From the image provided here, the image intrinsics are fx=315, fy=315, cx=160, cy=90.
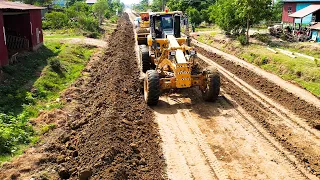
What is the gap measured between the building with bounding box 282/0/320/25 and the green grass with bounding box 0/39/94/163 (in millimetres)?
22484

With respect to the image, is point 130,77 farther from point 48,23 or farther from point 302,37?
point 48,23

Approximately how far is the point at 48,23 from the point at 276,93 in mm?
30556

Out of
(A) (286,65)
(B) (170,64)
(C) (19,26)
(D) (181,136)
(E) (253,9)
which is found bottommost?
(D) (181,136)

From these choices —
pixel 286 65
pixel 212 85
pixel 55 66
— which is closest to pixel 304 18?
pixel 286 65

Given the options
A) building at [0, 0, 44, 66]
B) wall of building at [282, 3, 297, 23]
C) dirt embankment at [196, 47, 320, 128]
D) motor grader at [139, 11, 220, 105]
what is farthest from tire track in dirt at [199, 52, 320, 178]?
wall of building at [282, 3, 297, 23]

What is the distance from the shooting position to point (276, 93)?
14.3 m

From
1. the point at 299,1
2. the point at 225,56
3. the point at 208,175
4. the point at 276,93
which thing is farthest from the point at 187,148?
the point at 299,1

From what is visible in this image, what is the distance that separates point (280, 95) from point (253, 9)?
14.1 metres

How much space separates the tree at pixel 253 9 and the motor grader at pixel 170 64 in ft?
42.3

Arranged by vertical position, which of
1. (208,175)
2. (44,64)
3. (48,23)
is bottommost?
(208,175)

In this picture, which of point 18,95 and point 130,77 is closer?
point 18,95

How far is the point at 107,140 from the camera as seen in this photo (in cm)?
865

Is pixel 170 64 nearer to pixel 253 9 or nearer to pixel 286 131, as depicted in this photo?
pixel 286 131

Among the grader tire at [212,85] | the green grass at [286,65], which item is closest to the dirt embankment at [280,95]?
the green grass at [286,65]
